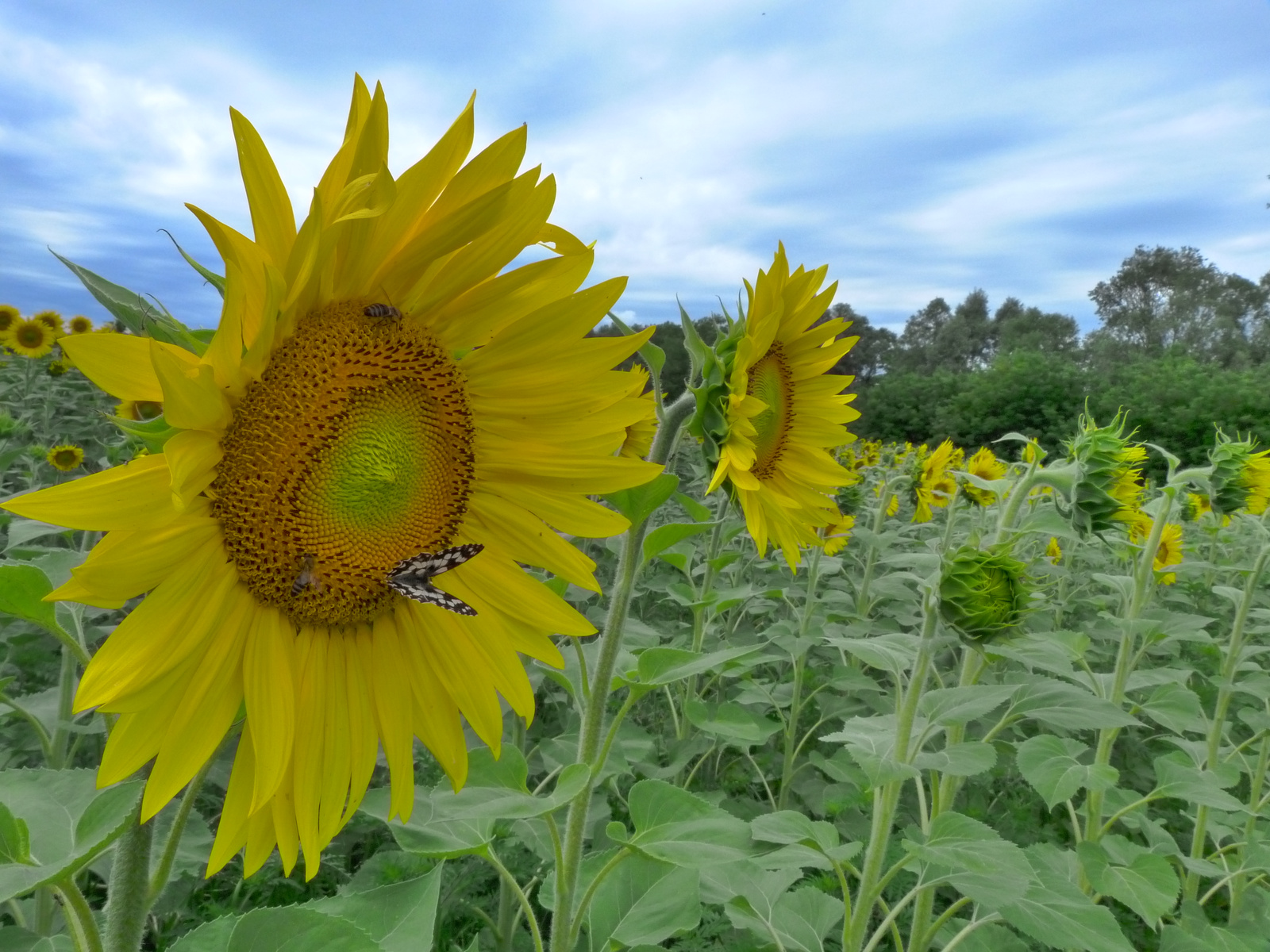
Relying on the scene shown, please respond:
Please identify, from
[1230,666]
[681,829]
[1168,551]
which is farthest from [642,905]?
[1168,551]

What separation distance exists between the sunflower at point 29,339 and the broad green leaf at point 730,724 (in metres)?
6.13

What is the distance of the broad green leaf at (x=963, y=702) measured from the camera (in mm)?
1585

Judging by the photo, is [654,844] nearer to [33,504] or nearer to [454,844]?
[454,844]

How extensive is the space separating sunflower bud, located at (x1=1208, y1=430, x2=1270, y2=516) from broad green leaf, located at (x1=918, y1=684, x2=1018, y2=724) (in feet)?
6.36

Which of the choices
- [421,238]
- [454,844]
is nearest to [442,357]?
[421,238]

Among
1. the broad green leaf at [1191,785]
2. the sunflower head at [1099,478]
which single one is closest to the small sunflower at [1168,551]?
the broad green leaf at [1191,785]

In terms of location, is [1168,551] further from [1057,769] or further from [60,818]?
[60,818]

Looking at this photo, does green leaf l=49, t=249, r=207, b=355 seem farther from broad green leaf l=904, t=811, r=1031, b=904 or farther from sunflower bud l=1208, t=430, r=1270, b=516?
sunflower bud l=1208, t=430, r=1270, b=516

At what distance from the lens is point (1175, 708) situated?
241 cm

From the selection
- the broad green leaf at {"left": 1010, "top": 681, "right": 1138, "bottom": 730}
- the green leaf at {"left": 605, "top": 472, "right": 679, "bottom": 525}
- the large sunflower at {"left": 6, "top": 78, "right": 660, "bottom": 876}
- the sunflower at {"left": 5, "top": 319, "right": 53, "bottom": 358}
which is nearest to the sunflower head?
the broad green leaf at {"left": 1010, "top": 681, "right": 1138, "bottom": 730}

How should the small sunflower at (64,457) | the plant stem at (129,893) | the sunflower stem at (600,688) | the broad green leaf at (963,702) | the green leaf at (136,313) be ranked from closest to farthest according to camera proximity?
the green leaf at (136,313)
the plant stem at (129,893)
the sunflower stem at (600,688)
the broad green leaf at (963,702)
the small sunflower at (64,457)

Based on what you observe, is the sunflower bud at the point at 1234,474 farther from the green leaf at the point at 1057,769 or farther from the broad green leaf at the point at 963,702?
the broad green leaf at the point at 963,702

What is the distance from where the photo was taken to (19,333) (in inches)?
241

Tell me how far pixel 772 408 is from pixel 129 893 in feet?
4.57
